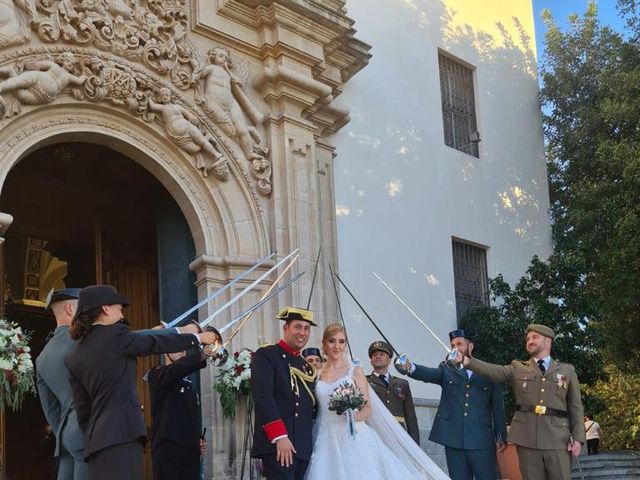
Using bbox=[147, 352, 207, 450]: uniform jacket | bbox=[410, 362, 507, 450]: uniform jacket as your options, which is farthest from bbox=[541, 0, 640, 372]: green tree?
bbox=[147, 352, 207, 450]: uniform jacket

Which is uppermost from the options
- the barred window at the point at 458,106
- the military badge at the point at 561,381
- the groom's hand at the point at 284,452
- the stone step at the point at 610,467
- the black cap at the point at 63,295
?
the barred window at the point at 458,106

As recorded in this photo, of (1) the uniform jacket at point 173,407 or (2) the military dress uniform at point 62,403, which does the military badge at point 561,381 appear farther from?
(2) the military dress uniform at point 62,403

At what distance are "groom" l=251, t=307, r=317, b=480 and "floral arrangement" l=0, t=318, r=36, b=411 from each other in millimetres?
1897

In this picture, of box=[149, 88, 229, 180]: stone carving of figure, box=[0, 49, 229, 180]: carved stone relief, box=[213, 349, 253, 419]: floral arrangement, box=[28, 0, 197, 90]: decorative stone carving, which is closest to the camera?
box=[0, 49, 229, 180]: carved stone relief

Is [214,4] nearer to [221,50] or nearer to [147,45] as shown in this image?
[221,50]

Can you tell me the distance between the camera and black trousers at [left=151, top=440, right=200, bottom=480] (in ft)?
22.6

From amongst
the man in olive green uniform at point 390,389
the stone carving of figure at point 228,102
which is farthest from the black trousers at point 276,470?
the stone carving of figure at point 228,102

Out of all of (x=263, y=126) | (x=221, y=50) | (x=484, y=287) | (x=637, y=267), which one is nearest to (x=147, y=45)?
(x=221, y=50)

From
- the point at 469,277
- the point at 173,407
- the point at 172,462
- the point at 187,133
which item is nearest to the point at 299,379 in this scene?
the point at 173,407

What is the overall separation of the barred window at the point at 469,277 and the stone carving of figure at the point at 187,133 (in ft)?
16.0

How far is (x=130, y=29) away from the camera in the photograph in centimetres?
930

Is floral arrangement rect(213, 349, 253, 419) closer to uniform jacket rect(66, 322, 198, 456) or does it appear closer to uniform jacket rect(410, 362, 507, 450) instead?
uniform jacket rect(410, 362, 507, 450)

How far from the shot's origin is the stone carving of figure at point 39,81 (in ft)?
27.1

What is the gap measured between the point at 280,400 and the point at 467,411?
2.64 metres
